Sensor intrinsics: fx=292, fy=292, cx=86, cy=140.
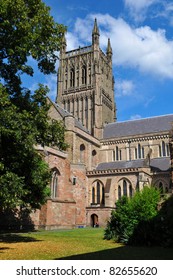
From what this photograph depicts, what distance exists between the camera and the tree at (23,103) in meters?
13.6

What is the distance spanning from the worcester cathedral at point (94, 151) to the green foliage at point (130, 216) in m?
12.0

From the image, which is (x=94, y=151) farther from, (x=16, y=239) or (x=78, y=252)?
(x=78, y=252)

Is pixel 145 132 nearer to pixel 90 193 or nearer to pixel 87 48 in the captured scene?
pixel 90 193

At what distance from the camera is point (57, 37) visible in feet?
56.6

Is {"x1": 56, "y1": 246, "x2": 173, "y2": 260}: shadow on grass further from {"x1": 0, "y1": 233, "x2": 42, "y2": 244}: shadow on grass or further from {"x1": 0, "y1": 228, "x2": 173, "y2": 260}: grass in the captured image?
{"x1": 0, "y1": 233, "x2": 42, "y2": 244}: shadow on grass

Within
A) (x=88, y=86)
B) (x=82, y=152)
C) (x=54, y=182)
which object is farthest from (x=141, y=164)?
(x=88, y=86)

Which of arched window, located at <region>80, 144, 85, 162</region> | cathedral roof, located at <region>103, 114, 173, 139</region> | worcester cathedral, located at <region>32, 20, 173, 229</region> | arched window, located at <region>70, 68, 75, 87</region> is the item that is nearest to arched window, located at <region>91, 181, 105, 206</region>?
worcester cathedral, located at <region>32, 20, 173, 229</region>

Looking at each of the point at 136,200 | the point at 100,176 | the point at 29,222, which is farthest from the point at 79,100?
the point at 136,200

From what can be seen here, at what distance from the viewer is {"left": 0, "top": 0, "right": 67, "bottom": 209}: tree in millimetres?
13617

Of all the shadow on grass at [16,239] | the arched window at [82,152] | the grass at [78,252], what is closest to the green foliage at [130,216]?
the grass at [78,252]

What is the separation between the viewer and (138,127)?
53344 millimetres

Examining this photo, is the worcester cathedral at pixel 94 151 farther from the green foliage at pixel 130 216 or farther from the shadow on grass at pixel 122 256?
the shadow on grass at pixel 122 256

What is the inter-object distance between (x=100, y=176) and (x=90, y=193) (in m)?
2.91

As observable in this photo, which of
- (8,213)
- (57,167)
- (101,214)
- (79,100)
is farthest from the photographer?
(79,100)
